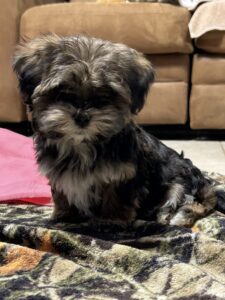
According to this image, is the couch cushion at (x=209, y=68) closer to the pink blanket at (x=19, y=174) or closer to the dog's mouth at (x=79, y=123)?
the pink blanket at (x=19, y=174)

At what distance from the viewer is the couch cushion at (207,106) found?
3.49m

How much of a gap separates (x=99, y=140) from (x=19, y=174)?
86 centimetres

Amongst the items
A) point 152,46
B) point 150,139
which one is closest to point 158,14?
point 152,46

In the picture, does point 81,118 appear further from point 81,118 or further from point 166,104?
point 166,104

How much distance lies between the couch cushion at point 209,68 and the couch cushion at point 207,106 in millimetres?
45

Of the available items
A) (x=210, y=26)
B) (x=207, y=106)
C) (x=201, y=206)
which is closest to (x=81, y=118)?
Result: (x=201, y=206)

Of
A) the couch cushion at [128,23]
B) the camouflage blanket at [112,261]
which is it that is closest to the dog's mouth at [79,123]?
the camouflage blanket at [112,261]

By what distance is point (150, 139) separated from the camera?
209 centimetres

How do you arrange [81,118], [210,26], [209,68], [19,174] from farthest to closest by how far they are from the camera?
1. [209,68]
2. [210,26]
3. [19,174]
4. [81,118]

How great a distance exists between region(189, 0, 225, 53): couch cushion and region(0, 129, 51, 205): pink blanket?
1243mm

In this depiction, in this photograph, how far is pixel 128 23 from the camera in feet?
11.0

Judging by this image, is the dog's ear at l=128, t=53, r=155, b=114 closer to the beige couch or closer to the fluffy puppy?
the fluffy puppy

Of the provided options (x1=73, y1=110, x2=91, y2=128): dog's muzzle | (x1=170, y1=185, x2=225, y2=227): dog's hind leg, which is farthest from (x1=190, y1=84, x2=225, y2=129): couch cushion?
(x1=73, y1=110, x2=91, y2=128): dog's muzzle

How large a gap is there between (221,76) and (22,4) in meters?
1.39
